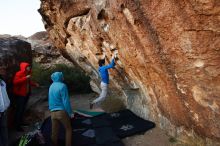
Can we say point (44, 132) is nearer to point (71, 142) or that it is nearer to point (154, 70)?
point (71, 142)

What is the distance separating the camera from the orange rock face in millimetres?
5332

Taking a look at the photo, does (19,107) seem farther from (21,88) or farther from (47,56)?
(47,56)

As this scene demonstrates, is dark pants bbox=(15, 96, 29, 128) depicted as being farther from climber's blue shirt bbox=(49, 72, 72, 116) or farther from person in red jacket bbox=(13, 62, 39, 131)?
climber's blue shirt bbox=(49, 72, 72, 116)

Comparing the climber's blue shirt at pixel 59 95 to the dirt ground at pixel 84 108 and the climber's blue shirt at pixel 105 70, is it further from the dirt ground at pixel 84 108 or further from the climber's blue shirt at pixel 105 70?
the climber's blue shirt at pixel 105 70

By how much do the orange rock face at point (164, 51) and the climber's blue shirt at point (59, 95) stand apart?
5.89ft

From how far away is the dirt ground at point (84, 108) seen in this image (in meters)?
7.80

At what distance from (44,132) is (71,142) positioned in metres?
1.07

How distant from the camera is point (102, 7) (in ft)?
25.1

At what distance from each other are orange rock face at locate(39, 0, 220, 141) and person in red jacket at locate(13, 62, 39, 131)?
2.13 meters

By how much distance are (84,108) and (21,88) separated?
3110 millimetres

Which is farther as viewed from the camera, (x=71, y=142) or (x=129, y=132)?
(x=129, y=132)

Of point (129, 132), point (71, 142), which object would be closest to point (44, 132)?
point (71, 142)

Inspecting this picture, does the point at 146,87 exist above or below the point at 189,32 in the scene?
below

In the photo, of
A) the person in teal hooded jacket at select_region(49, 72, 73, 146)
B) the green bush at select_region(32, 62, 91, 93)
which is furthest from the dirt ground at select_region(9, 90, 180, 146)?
the person in teal hooded jacket at select_region(49, 72, 73, 146)
